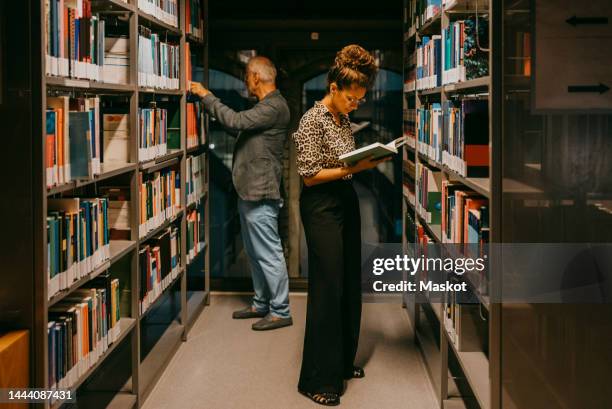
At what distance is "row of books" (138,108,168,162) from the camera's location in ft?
12.5

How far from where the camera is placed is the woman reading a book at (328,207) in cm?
362

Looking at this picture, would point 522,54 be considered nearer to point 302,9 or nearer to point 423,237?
point 423,237

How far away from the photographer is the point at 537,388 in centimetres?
245

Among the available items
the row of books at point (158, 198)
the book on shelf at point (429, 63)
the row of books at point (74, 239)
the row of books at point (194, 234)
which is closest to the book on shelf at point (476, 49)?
the book on shelf at point (429, 63)

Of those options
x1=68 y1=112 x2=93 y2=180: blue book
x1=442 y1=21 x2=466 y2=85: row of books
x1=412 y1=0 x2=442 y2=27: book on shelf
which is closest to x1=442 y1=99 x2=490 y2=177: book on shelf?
x1=442 y1=21 x2=466 y2=85: row of books

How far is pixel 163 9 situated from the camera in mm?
4219

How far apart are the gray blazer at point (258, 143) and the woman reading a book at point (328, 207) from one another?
1209 mm

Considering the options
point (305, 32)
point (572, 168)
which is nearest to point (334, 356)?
point (572, 168)

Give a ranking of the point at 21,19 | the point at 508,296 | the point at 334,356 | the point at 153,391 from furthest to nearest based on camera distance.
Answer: the point at 153,391 < the point at 334,356 < the point at 508,296 < the point at 21,19

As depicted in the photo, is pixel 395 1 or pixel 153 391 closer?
pixel 153 391

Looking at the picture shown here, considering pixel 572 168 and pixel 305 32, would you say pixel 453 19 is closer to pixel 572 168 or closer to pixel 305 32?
pixel 572 168

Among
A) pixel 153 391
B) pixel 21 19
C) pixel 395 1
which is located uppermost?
pixel 395 1

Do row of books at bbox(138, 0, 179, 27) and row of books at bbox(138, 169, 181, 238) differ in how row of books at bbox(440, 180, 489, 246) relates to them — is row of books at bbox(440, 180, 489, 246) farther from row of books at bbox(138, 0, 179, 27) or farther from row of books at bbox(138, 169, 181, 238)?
row of books at bbox(138, 0, 179, 27)

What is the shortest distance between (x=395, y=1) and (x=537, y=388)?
4169mm
